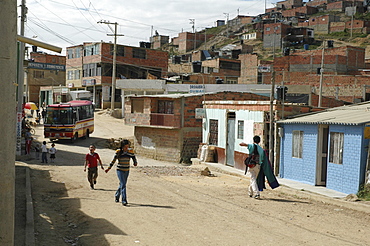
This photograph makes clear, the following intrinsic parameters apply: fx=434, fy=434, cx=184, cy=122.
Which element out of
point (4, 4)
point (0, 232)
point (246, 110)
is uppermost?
point (4, 4)

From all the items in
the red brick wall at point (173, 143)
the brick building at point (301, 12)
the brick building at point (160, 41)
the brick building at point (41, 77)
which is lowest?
the red brick wall at point (173, 143)

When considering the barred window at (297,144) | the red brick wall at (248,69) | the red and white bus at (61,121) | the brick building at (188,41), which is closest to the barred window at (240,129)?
the barred window at (297,144)

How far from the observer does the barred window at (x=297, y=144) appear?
1673 centimetres

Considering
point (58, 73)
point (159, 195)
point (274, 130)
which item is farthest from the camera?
point (58, 73)

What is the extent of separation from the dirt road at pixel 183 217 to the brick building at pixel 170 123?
1462 centimetres

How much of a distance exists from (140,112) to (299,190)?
21.4 meters

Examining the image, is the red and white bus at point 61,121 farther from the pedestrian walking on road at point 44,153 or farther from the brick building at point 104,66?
the brick building at point 104,66

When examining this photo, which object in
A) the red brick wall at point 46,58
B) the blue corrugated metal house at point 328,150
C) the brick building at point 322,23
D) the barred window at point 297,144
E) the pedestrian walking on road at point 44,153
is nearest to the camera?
the blue corrugated metal house at point 328,150

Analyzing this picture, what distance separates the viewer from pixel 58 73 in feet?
241

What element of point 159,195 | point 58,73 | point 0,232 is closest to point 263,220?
point 159,195

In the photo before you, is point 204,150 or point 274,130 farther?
point 204,150

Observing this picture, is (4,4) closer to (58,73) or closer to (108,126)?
(108,126)

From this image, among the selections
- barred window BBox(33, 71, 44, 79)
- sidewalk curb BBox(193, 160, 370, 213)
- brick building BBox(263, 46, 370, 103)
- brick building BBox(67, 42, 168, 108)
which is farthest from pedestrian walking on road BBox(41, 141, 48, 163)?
barred window BBox(33, 71, 44, 79)

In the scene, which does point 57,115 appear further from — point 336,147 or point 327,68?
point 327,68
